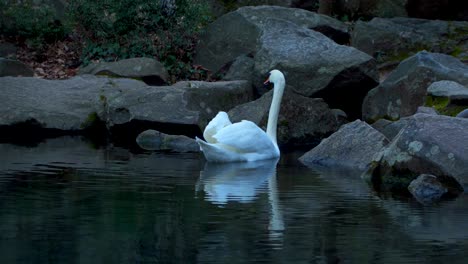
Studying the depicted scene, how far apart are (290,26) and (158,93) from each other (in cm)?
319

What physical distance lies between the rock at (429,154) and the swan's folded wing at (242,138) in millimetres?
2359

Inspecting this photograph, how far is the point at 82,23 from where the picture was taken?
65.9ft

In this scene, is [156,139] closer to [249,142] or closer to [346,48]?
[249,142]

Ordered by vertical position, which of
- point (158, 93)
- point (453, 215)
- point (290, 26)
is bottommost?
point (453, 215)

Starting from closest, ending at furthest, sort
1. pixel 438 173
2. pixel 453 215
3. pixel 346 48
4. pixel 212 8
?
pixel 453 215, pixel 438 173, pixel 346 48, pixel 212 8

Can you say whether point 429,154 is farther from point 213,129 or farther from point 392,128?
point 213,129

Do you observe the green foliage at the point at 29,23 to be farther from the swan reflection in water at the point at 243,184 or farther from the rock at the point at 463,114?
the rock at the point at 463,114

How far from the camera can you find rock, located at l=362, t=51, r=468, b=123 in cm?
1559

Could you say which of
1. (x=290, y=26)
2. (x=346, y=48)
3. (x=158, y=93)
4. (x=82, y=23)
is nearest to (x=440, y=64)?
(x=346, y=48)

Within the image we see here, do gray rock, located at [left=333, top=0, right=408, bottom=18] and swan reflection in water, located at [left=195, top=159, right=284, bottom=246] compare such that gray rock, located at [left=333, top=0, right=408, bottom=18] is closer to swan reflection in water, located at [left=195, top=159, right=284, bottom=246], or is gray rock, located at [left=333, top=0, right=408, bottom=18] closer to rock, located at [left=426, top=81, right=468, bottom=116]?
rock, located at [left=426, top=81, right=468, bottom=116]

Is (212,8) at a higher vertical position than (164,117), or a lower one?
higher

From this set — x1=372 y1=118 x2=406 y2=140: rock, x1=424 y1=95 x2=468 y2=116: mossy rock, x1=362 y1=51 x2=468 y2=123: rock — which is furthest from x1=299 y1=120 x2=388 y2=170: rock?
x1=362 y1=51 x2=468 y2=123: rock

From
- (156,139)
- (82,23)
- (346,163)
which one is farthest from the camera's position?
(82,23)

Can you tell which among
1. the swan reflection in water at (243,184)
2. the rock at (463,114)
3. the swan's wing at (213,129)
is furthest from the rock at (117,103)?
the rock at (463,114)
